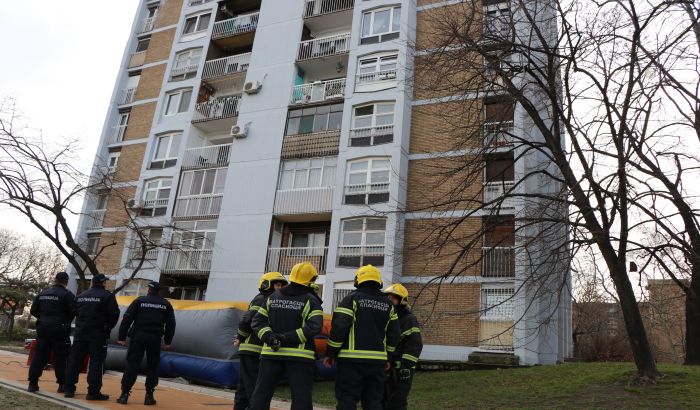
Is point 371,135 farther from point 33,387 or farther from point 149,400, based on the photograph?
point 33,387

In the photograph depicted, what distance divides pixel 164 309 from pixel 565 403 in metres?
7.27

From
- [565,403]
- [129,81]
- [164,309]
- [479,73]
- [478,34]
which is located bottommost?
[565,403]

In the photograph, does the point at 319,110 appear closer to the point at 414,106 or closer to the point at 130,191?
the point at 414,106

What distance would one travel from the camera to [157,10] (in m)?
33.3

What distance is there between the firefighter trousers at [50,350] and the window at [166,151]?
19480 millimetres

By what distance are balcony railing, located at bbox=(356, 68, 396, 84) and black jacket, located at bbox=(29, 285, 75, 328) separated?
16.8 m

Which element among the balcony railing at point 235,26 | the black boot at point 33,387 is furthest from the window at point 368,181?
the black boot at point 33,387

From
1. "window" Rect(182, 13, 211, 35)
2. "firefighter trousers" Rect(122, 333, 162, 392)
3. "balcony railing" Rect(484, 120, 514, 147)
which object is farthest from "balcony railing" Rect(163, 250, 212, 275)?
"firefighter trousers" Rect(122, 333, 162, 392)

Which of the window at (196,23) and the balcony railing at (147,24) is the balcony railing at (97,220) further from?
the balcony railing at (147,24)

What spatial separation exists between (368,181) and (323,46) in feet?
26.2

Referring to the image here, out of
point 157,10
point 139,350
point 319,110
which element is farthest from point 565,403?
point 157,10

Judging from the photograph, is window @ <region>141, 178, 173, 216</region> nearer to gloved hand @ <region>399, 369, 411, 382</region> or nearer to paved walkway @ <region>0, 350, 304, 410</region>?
paved walkway @ <region>0, 350, 304, 410</region>

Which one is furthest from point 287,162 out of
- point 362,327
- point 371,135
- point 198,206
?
point 362,327

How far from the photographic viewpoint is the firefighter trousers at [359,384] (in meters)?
5.48
